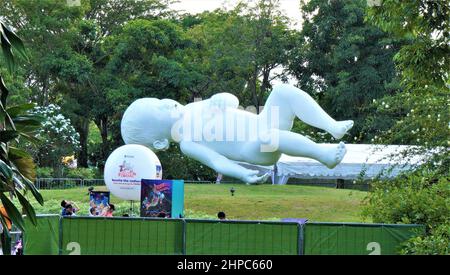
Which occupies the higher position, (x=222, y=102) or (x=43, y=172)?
(x=222, y=102)

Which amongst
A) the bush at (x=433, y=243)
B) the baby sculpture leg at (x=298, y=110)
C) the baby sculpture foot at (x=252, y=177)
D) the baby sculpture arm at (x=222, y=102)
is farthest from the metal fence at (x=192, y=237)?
the baby sculpture arm at (x=222, y=102)

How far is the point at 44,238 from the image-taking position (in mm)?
13281

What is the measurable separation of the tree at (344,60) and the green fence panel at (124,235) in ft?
82.8

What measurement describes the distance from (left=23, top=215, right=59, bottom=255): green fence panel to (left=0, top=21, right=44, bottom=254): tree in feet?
15.4

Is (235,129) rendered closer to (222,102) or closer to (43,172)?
(222,102)

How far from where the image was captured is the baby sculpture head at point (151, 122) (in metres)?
22.8

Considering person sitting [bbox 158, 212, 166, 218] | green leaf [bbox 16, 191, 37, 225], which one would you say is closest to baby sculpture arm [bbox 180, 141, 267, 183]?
person sitting [bbox 158, 212, 166, 218]

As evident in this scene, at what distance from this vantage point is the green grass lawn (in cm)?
2053

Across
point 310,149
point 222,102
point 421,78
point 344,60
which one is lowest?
point 310,149

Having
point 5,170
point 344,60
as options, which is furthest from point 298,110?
point 344,60

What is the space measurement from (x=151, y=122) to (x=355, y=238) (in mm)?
10599

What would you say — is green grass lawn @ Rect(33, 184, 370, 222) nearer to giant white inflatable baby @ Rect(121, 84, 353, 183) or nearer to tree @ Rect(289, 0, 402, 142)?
giant white inflatable baby @ Rect(121, 84, 353, 183)

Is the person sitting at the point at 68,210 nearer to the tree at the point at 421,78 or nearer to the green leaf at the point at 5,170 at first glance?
the tree at the point at 421,78
